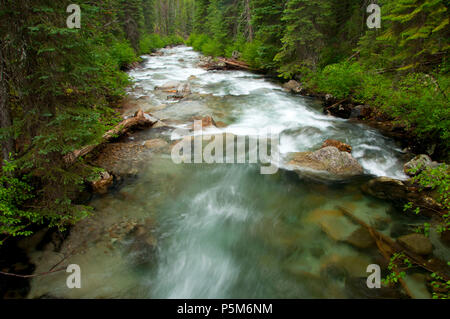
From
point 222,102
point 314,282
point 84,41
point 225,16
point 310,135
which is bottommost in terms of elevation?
point 314,282

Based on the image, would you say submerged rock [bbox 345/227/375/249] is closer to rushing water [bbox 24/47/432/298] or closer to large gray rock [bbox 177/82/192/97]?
rushing water [bbox 24/47/432/298]

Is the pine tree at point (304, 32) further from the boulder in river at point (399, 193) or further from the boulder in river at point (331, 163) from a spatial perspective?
the boulder in river at point (399, 193)

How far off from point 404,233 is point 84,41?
657 centimetres

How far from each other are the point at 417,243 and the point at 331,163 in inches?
112

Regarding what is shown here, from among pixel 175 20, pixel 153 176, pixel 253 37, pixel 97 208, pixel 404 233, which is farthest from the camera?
pixel 175 20

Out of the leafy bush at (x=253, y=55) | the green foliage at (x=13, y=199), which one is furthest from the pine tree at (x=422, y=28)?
the leafy bush at (x=253, y=55)

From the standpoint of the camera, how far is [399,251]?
3.96m

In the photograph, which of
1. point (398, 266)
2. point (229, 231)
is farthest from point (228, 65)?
point (398, 266)

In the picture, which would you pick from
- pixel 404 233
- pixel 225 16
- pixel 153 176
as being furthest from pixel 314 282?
pixel 225 16

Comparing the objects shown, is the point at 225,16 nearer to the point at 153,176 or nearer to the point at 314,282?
the point at 153,176

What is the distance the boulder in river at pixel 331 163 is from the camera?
20.9 ft

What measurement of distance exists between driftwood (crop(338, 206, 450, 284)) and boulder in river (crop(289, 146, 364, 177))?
1.76 metres

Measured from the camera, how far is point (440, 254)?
3850 millimetres

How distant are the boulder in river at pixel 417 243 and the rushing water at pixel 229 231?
0.40 meters
